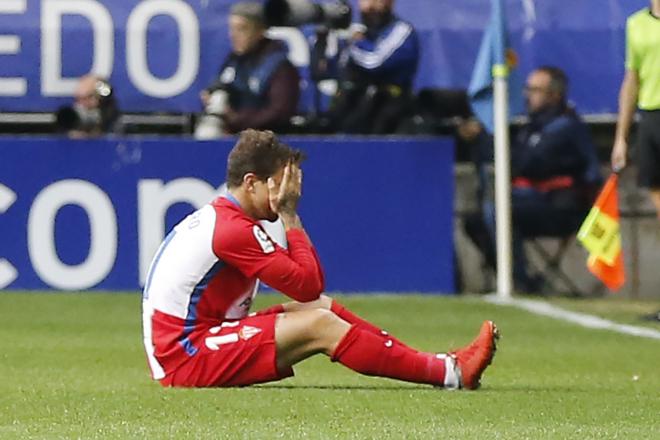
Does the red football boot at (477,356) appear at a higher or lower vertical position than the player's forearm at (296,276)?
lower

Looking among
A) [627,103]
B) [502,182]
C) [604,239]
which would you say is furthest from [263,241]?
[502,182]

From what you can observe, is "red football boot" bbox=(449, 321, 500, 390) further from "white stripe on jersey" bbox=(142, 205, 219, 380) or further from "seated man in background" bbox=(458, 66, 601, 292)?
"seated man in background" bbox=(458, 66, 601, 292)

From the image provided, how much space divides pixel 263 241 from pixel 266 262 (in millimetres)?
92

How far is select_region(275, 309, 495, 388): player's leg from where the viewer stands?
310 inches

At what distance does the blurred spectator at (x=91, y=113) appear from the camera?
49.3ft

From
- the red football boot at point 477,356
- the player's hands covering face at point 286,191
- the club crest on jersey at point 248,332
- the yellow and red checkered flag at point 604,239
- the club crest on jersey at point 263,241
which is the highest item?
the player's hands covering face at point 286,191

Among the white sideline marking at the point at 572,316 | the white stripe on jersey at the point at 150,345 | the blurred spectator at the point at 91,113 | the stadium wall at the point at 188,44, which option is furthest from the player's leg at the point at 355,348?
the stadium wall at the point at 188,44

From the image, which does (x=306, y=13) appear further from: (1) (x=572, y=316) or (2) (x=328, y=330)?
(2) (x=328, y=330)

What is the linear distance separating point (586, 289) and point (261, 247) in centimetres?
852

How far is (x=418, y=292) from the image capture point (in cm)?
1487

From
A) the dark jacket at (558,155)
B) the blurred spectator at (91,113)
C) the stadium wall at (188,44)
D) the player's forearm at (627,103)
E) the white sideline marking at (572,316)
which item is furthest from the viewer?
the stadium wall at (188,44)

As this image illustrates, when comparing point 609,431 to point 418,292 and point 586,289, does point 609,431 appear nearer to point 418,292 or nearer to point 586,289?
point 418,292

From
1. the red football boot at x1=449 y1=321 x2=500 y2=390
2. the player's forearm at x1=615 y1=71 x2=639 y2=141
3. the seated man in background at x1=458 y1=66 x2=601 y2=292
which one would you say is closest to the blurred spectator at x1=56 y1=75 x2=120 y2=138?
the seated man in background at x1=458 y1=66 x2=601 y2=292

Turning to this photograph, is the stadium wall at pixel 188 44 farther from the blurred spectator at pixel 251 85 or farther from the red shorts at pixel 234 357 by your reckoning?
the red shorts at pixel 234 357
